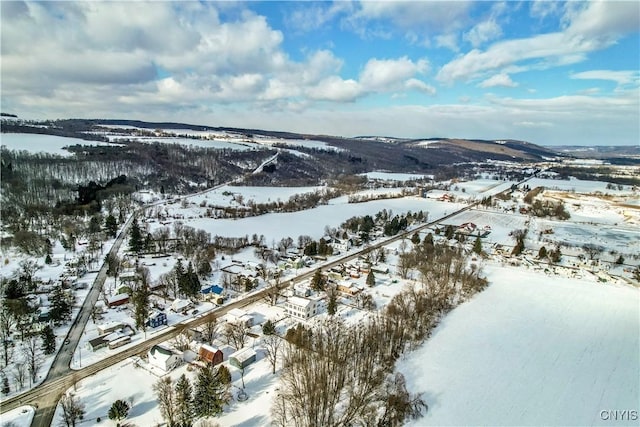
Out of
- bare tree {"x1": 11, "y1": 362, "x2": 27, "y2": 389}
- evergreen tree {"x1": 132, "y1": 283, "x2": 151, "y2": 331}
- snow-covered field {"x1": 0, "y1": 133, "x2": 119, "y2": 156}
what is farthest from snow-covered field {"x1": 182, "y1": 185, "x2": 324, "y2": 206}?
bare tree {"x1": 11, "y1": 362, "x2": 27, "y2": 389}

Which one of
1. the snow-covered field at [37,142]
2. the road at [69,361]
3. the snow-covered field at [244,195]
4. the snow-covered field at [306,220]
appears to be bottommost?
the road at [69,361]

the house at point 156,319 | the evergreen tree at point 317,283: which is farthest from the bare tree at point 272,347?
the evergreen tree at point 317,283

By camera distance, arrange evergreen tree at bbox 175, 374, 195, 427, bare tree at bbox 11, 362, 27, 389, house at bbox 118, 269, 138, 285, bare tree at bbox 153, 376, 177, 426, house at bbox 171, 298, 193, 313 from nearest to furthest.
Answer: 1. evergreen tree at bbox 175, 374, 195, 427
2. bare tree at bbox 153, 376, 177, 426
3. bare tree at bbox 11, 362, 27, 389
4. house at bbox 171, 298, 193, 313
5. house at bbox 118, 269, 138, 285

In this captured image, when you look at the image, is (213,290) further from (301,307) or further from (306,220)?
(306,220)

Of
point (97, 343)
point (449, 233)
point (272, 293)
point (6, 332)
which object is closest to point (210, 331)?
point (97, 343)

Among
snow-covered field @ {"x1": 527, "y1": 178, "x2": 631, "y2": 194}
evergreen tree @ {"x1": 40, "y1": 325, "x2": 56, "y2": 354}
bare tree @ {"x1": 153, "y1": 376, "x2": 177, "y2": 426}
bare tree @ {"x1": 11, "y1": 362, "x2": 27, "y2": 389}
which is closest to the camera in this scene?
bare tree @ {"x1": 153, "y1": 376, "x2": 177, "y2": 426}

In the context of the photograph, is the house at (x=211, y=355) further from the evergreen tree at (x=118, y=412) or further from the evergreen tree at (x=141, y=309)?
the evergreen tree at (x=141, y=309)

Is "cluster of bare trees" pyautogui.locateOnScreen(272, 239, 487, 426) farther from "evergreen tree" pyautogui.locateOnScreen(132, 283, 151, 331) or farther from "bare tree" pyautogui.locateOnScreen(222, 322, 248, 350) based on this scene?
"evergreen tree" pyautogui.locateOnScreen(132, 283, 151, 331)
